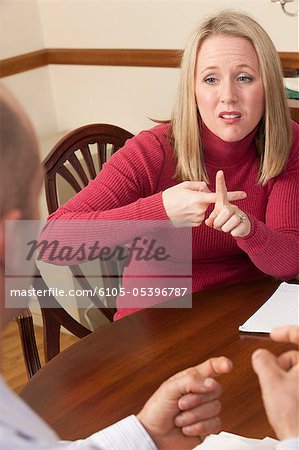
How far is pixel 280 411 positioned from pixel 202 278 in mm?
1065

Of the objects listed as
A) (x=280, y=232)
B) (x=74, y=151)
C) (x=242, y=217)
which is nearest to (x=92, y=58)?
(x=74, y=151)

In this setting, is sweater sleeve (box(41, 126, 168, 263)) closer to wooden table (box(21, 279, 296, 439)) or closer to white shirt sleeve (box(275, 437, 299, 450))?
wooden table (box(21, 279, 296, 439))

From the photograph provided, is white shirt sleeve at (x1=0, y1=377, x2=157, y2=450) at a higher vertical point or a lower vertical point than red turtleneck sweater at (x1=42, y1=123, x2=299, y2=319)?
higher

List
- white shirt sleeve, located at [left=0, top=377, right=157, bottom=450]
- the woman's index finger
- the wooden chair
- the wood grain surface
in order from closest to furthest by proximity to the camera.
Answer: white shirt sleeve, located at [left=0, top=377, right=157, bottom=450] < the woman's index finger < the wooden chair < the wood grain surface

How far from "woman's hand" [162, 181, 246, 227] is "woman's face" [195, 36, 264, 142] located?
0.77 feet

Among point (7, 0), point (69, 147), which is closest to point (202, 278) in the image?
point (69, 147)

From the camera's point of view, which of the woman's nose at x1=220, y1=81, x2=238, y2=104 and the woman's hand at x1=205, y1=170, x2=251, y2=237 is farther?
the woman's nose at x1=220, y1=81, x2=238, y2=104

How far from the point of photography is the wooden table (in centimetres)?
119

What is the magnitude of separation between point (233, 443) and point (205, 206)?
669mm

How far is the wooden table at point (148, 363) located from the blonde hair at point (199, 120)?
374 millimetres

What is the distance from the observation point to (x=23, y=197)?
0.72 m

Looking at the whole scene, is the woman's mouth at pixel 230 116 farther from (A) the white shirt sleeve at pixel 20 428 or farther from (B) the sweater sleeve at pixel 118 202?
(A) the white shirt sleeve at pixel 20 428

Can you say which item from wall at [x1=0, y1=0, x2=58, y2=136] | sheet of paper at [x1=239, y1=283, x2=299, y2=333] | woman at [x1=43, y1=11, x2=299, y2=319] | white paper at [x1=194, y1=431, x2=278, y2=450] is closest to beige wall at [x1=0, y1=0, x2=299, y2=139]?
wall at [x1=0, y1=0, x2=58, y2=136]

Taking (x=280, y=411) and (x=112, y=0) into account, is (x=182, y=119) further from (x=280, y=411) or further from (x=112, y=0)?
(x=112, y=0)
